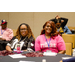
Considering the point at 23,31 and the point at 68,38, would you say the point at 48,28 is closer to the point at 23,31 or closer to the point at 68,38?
the point at 23,31

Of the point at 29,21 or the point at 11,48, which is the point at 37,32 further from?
the point at 11,48

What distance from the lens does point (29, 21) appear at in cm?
755

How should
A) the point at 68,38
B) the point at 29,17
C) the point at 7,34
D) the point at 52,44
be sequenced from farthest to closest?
1. the point at 29,17
2. the point at 7,34
3. the point at 68,38
4. the point at 52,44

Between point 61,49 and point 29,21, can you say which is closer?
point 61,49

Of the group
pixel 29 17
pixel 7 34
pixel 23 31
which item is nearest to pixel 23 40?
pixel 23 31

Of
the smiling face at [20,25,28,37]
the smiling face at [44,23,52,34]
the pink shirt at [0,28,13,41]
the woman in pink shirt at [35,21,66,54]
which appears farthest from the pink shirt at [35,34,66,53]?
the pink shirt at [0,28,13,41]

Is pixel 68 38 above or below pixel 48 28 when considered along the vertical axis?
below

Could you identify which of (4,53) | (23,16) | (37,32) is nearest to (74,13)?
(37,32)

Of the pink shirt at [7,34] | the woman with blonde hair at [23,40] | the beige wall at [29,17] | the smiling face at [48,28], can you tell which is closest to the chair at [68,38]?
the woman with blonde hair at [23,40]

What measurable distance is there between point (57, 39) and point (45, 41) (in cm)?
27

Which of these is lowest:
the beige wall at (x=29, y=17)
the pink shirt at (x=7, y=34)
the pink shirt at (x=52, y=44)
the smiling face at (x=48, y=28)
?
the pink shirt at (x=52, y=44)

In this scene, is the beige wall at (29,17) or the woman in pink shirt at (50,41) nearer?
the woman in pink shirt at (50,41)

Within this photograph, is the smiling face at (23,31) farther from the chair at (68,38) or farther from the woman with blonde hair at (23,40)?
the chair at (68,38)

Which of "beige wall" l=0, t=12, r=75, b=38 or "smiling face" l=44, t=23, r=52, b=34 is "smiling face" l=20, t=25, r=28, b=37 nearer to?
"smiling face" l=44, t=23, r=52, b=34
